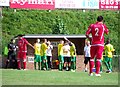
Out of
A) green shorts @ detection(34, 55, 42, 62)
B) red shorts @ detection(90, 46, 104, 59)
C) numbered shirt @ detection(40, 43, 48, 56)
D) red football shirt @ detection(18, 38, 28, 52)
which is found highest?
red shorts @ detection(90, 46, 104, 59)

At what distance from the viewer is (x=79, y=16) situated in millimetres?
43156

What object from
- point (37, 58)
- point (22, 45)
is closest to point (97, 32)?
point (22, 45)

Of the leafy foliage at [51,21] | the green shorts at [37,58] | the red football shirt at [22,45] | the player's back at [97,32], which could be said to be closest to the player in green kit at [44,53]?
the green shorts at [37,58]

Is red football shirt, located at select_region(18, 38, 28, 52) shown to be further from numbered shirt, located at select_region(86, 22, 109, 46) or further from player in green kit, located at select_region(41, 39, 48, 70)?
numbered shirt, located at select_region(86, 22, 109, 46)

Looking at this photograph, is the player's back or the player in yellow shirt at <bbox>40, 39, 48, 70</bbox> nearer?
the player's back

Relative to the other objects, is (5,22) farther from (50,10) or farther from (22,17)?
(50,10)

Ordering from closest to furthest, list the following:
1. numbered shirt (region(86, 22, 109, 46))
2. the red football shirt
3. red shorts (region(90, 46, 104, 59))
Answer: numbered shirt (region(86, 22, 109, 46)) → red shorts (region(90, 46, 104, 59)) → the red football shirt

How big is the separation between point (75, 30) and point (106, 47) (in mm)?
16681

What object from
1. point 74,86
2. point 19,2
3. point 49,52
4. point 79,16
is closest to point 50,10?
point 79,16

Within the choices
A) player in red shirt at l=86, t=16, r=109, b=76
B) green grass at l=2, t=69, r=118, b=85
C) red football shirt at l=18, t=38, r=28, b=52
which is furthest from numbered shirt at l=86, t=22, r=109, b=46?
red football shirt at l=18, t=38, r=28, b=52

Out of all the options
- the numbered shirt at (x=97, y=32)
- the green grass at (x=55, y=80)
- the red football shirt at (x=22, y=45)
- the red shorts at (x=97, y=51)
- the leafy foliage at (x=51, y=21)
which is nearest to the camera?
the green grass at (x=55, y=80)

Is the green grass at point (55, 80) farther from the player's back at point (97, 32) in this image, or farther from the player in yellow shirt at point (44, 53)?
the player in yellow shirt at point (44, 53)

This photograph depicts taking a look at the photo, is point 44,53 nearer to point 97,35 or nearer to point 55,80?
point 97,35

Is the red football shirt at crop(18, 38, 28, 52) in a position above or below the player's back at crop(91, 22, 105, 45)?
below
